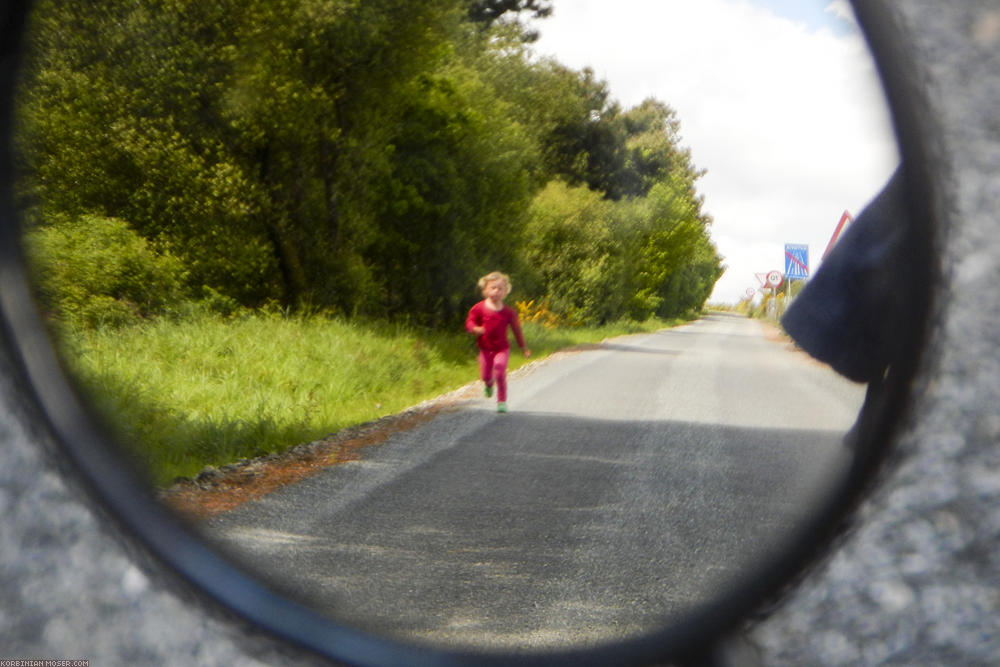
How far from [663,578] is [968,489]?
34 cm

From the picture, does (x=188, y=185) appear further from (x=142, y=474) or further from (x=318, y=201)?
(x=142, y=474)

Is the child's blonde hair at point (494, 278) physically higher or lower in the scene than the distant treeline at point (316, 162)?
lower

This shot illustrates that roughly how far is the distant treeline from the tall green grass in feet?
0.11

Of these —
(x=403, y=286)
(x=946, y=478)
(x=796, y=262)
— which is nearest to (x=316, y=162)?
(x=403, y=286)

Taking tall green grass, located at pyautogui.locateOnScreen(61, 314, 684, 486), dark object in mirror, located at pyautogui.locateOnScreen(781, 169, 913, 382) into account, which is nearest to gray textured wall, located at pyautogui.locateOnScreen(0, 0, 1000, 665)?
dark object in mirror, located at pyautogui.locateOnScreen(781, 169, 913, 382)

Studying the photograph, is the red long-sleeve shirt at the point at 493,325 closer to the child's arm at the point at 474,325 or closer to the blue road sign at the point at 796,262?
the child's arm at the point at 474,325

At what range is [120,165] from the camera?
903mm

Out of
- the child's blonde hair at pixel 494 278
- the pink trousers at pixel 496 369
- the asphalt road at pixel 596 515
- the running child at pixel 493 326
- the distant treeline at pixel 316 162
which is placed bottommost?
the asphalt road at pixel 596 515

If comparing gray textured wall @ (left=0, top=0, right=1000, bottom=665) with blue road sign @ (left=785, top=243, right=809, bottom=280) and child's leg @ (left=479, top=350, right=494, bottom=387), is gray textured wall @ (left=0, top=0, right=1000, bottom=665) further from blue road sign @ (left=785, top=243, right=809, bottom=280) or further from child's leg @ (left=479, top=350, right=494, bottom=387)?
child's leg @ (left=479, top=350, right=494, bottom=387)

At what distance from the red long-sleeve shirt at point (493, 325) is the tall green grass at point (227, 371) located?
0.7 inches

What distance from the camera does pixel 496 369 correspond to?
1010mm

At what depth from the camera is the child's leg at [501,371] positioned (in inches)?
37.4

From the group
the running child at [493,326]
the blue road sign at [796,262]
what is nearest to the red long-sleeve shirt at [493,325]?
the running child at [493,326]

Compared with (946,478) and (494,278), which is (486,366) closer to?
(494,278)
